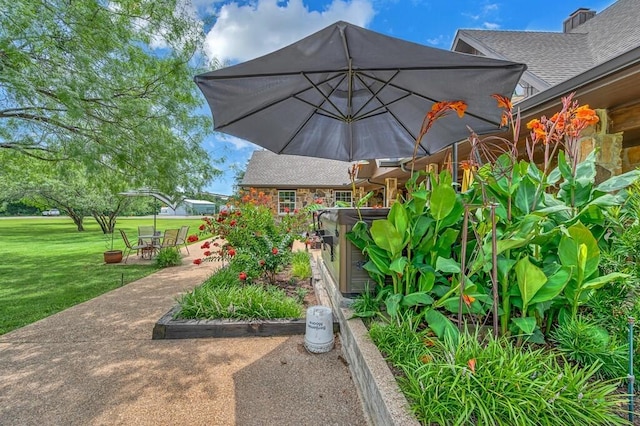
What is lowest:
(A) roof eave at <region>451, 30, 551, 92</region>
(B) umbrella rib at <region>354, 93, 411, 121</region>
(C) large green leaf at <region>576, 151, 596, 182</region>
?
(C) large green leaf at <region>576, 151, 596, 182</region>

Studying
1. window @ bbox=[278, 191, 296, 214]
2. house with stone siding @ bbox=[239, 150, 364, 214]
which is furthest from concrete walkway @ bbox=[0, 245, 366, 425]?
window @ bbox=[278, 191, 296, 214]

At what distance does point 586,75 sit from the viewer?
8.08 feet

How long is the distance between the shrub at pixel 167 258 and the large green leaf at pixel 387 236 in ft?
21.0

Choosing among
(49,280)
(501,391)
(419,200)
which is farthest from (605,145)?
(49,280)

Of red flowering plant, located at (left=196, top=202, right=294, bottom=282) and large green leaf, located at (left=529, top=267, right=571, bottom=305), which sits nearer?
large green leaf, located at (left=529, top=267, right=571, bottom=305)

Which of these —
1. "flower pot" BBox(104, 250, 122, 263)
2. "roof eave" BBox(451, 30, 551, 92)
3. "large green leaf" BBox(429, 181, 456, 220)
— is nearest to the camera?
"large green leaf" BBox(429, 181, 456, 220)

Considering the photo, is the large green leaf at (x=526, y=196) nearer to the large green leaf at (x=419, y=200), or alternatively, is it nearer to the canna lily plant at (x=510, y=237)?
the canna lily plant at (x=510, y=237)

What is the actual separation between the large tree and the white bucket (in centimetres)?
415

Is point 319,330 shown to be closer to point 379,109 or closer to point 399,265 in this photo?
point 399,265

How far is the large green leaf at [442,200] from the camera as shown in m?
2.11

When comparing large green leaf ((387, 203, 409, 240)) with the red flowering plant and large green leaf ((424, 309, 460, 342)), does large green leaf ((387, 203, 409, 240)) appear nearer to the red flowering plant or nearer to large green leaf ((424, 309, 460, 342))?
large green leaf ((424, 309, 460, 342))

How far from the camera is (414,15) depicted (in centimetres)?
800

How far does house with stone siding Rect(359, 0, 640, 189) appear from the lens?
2498mm

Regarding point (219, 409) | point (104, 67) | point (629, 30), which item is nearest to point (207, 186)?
point (104, 67)
